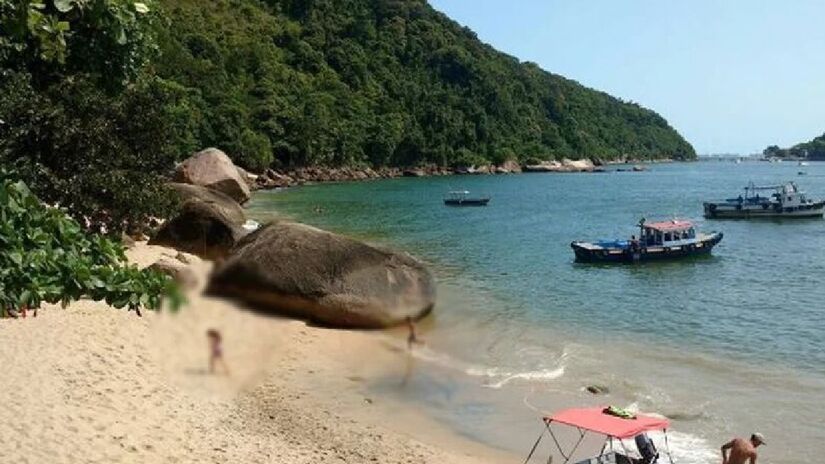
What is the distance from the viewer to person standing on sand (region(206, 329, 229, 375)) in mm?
875

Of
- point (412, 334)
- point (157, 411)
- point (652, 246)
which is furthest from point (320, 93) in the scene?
point (412, 334)

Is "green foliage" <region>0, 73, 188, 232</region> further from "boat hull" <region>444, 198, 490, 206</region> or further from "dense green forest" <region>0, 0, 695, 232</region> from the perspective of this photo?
"boat hull" <region>444, 198, 490, 206</region>

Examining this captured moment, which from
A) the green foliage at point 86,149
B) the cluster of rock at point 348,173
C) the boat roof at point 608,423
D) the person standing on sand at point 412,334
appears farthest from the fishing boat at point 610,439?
the cluster of rock at point 348,173

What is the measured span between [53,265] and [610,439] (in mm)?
10705

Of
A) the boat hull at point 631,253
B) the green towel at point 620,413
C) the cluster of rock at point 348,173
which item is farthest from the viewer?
the cluster of rock at point 348,173

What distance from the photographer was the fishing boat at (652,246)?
130 feet

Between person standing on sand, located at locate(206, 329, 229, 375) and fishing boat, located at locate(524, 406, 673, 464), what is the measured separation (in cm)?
1244

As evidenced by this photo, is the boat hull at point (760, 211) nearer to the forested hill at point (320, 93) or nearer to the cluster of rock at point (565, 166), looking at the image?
the forested hill at point (320, 93)

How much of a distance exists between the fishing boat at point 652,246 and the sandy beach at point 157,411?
2560 cm

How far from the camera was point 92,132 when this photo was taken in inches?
848

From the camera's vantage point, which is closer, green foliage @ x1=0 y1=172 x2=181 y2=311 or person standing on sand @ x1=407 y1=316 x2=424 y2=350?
person standing on sand @ x1=407 y1=316 x2=424 y2=350

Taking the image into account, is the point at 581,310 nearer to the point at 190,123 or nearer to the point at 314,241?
the point at 314,241

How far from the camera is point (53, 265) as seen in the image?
14.5 meters

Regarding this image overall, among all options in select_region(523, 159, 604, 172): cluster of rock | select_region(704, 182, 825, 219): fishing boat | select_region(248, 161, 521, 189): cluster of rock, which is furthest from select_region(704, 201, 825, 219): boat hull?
select_region(523, 159, 604, 172): cluster of rock
